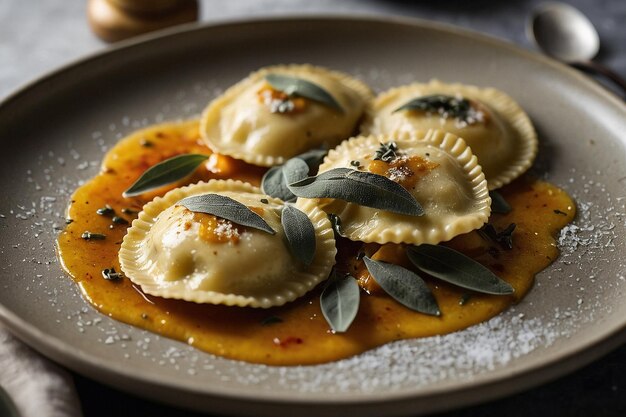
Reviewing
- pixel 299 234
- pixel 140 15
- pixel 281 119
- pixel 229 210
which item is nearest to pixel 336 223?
pixel 299 234

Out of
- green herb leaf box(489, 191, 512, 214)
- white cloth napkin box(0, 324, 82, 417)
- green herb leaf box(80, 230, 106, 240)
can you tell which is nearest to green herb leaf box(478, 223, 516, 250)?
green herb leaf box(489, 191, 512, 214)

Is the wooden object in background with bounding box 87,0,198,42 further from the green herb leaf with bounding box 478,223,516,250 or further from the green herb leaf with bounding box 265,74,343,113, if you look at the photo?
the green herb leaf with bounding box 478,223,516,250

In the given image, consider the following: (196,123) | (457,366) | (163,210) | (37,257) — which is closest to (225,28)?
(196,123)

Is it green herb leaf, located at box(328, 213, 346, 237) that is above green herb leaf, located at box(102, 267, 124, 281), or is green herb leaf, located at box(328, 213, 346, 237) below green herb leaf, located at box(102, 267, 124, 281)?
below

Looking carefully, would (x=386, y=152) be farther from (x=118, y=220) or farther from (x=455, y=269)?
(x=118, y=220)

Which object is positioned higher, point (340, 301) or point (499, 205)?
point (340, 301)

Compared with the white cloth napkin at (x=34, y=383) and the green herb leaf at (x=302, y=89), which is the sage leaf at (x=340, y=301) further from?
the green herb leaf at (x=302, y=89)
